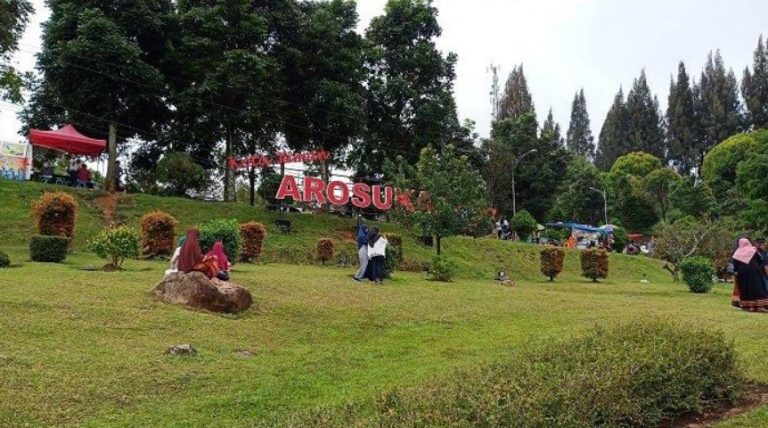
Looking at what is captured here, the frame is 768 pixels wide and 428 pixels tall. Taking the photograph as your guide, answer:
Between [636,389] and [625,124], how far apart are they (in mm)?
78241

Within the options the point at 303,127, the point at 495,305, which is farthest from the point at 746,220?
the point at 495,305

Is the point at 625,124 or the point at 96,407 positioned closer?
the point at 96,407

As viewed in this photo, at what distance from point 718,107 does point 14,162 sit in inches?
2582

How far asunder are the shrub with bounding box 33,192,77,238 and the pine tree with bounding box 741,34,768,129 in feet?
221

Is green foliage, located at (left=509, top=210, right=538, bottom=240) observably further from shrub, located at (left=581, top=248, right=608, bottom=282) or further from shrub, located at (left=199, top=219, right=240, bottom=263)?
shrub, located at (left=199, top=219, right=240, bottom=263)

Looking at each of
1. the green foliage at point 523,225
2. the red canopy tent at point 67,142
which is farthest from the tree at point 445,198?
the green foliage at point 523,225

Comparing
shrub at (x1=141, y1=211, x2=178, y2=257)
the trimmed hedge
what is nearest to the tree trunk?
shrub at (x1=141, y1=211, x2=178, y2=257)

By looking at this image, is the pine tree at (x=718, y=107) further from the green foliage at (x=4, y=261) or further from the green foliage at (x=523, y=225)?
the green foliage at (x=4, y=261)

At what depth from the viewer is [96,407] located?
5293 mm

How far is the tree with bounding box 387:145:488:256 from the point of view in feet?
70.9

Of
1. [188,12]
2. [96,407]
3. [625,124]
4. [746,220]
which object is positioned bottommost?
[96,407]

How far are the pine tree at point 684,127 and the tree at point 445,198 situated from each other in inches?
2172

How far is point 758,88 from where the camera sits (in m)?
66.3

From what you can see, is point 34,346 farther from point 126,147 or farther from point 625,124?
point 625,124
